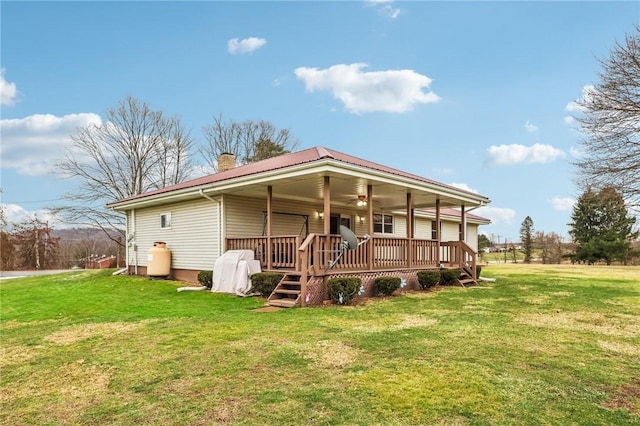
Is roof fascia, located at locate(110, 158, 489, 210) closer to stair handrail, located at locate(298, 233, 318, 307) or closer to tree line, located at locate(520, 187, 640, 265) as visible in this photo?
stair handrail, located at locate(298, 233, 318, 307)

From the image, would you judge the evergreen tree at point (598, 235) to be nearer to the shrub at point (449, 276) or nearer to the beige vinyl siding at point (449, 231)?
the beige vinyl siding at point (449, 231)

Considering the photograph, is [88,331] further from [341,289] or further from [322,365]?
[341,289]

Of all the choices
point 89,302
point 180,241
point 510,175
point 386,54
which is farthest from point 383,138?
point 89,302

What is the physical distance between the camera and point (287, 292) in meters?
9.16

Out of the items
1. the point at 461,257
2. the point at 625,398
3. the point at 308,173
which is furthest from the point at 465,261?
the point at 625,398

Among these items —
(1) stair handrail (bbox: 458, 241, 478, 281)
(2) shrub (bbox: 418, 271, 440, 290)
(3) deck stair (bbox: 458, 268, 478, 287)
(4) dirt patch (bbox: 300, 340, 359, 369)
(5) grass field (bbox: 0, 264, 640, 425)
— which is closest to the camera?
(5) grass field (bbox: 0, 264, 640, 425)

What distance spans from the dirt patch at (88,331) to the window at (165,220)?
26.2ft

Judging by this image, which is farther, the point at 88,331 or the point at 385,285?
the point at 385,285

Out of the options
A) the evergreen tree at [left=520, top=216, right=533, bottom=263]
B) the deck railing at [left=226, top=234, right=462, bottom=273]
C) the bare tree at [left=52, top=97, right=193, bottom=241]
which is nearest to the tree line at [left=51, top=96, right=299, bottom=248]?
the bare tree at [left=52, top=97, right=193, bottom=241]

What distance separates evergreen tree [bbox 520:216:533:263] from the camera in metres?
35.8

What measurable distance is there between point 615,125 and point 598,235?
24.1 meters

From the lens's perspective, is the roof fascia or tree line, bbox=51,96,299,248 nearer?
the roof fascia

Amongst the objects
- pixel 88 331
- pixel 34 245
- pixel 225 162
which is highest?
pixel 225 162

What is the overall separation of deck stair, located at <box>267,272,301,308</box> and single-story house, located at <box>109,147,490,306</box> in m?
0.03
